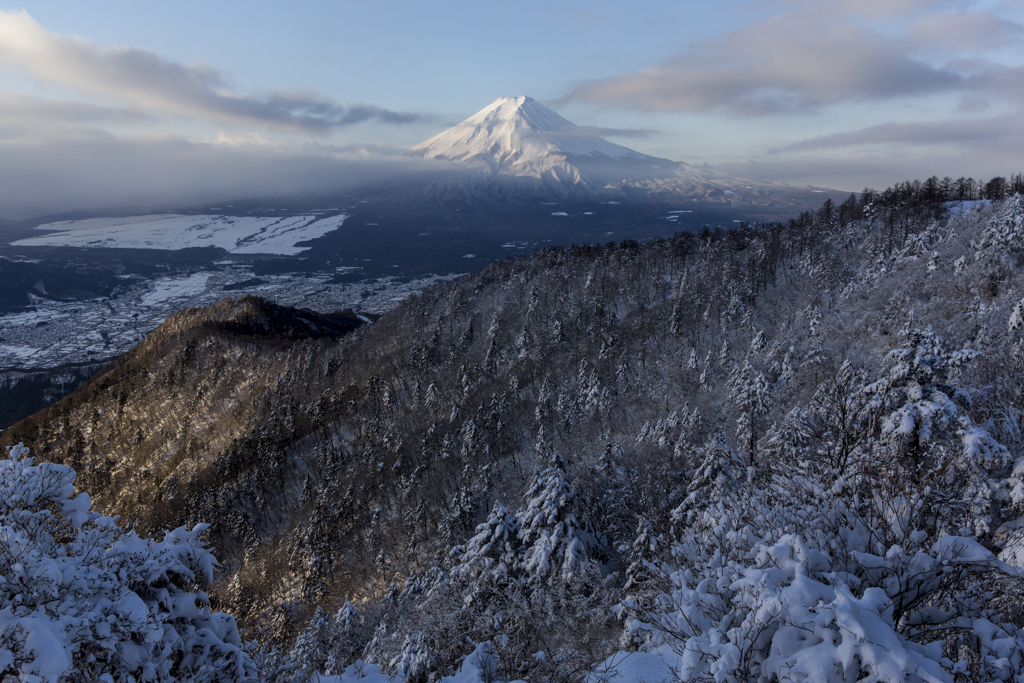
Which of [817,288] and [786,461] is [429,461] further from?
[817,288]

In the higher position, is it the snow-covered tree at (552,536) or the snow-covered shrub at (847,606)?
the snow-covered shrub at (847,606)

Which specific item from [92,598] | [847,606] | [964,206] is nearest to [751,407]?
[847,606]

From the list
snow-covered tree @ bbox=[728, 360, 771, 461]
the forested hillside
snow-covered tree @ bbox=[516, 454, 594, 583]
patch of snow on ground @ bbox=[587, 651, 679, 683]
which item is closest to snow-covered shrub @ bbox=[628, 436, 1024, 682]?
the forested hillside

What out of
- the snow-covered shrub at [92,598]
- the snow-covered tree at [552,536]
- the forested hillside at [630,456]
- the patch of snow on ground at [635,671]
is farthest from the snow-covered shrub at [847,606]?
the snow-covered tree at [552,536]

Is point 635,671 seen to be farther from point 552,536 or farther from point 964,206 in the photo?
point 964,206

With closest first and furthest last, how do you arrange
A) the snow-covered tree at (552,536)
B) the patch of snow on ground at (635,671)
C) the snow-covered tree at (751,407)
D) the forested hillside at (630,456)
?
the forested hillside at (630,456)
the patch of snow on ground at (635,671)
the snow-covered tree at (552,536)
the snow-covered tree at (751,407)

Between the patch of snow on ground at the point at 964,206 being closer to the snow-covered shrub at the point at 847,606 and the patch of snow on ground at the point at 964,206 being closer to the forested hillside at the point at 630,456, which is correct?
the forested hillside at the point at 630,456

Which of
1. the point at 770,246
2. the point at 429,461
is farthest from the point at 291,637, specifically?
the point at 770,246
